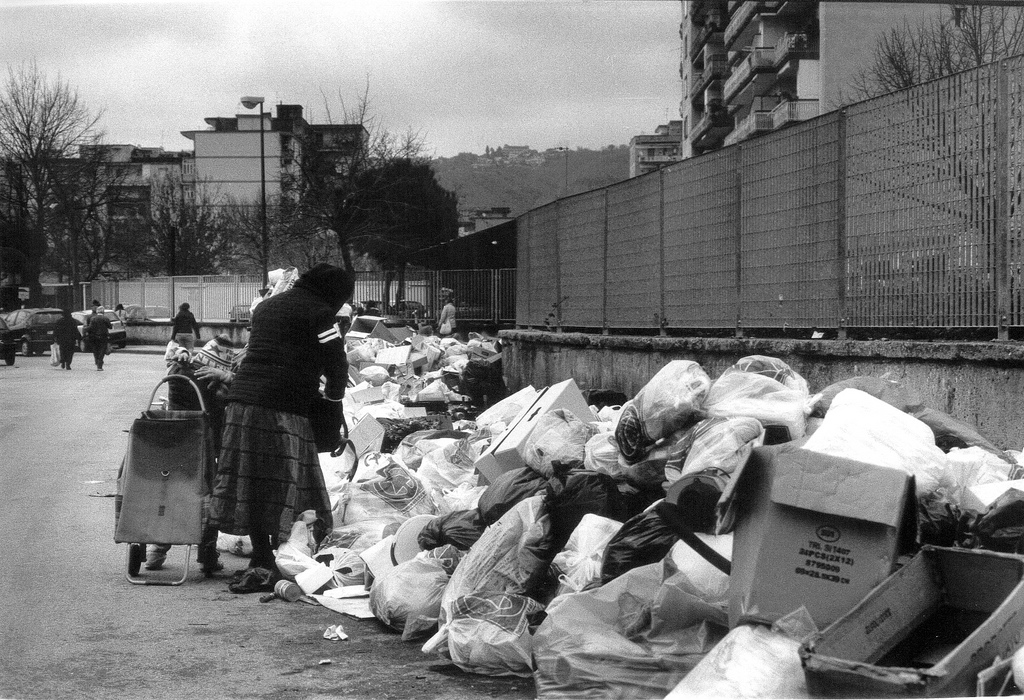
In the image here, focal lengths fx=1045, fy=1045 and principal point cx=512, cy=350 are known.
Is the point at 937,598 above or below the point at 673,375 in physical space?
below

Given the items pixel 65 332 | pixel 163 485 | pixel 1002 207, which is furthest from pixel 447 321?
pixel 1002 207

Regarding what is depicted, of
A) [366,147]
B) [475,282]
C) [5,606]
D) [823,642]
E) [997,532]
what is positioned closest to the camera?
[823,642]

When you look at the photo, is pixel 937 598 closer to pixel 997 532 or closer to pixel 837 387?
pixel 997 532

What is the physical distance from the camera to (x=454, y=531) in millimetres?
5320

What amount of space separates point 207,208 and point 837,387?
2379 inches

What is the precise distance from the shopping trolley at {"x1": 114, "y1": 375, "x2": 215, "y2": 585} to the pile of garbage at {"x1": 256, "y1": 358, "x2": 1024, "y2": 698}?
59cm

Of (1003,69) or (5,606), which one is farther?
(1003,69)

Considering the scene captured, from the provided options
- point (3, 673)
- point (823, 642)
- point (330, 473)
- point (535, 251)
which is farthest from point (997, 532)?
point (535, 251)

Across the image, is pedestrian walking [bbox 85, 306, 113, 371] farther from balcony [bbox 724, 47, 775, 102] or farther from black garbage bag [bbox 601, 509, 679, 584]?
balcony [bbox 724, 47, 775, 102]

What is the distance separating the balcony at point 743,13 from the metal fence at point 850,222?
42136 millimetres

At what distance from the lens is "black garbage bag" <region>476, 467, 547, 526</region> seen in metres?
5.33

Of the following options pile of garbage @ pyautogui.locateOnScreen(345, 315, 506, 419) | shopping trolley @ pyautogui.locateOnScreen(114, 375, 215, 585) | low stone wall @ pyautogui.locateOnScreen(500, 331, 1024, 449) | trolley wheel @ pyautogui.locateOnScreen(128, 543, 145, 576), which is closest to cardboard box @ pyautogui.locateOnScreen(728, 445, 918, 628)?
low stone wall @ pyautogui.locateOnScreen(500, 331, 1024, 449)

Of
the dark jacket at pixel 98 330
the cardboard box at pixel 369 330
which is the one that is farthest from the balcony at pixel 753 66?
the dark jacket at pixel 98 330

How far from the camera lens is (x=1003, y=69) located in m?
5.91
